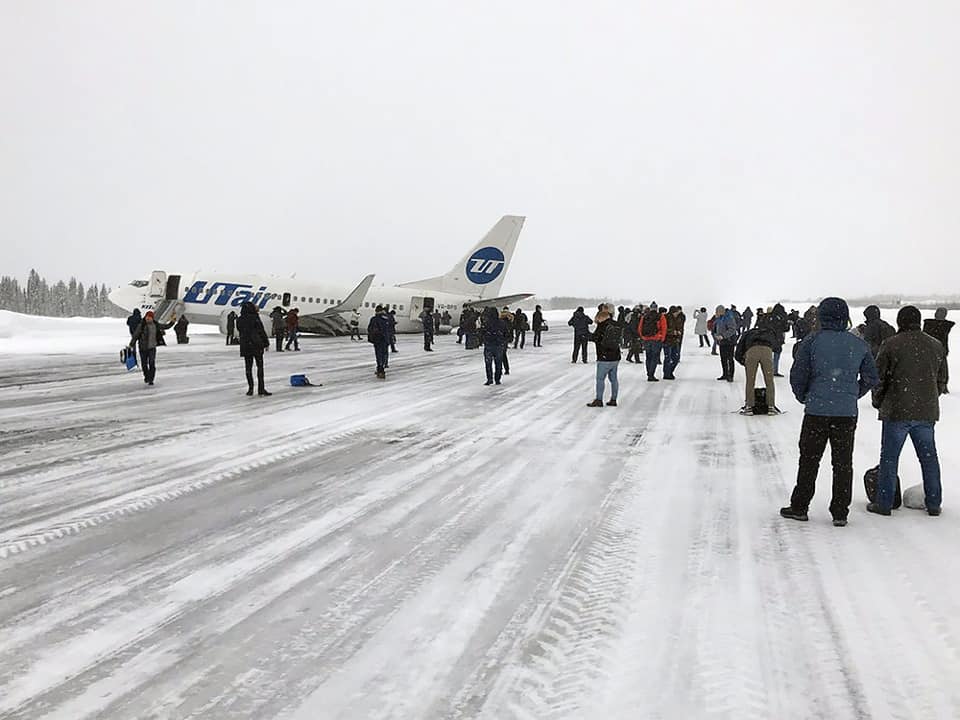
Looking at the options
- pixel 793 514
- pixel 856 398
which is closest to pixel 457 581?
pixel 793 514

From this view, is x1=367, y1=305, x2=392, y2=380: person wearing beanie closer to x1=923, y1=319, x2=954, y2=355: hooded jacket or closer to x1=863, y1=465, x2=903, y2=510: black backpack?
x1=923, y1=319, x2=954, y2=355: hooded jacket

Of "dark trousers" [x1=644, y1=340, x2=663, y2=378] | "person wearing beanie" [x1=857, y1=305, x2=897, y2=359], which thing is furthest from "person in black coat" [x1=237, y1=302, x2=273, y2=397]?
"person wearing beanie" [x1=857, y1=305, x2=897, y2=359]

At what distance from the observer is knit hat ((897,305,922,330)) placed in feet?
18.5

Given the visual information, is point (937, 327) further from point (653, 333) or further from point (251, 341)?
point (251, 341)

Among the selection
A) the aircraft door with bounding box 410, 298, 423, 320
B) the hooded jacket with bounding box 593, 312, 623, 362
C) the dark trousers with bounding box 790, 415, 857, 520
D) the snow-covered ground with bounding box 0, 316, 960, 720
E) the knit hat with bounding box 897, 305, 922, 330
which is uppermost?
the aircraft door with bounding box 410, 298, 423, 320

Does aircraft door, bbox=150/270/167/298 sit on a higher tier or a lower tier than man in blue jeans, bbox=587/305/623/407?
higher

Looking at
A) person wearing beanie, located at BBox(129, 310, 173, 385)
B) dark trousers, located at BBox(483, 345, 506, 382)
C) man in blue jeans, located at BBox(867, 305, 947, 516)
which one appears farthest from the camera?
dark trousers, located at BBox(483, 345, 506, 382)

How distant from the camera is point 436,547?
4.77 metres

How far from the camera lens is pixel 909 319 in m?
5.75

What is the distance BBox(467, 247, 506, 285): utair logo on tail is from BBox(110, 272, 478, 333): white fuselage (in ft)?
6.78

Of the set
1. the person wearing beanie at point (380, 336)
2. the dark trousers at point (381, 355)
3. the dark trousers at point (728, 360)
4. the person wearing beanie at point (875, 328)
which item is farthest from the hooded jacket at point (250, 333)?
the person wearing beanie at point (875, 328)

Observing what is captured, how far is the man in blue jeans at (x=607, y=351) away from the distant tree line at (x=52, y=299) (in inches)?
4911

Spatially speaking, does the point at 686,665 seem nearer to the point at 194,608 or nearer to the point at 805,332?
the point at 194,608

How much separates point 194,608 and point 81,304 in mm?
151356
